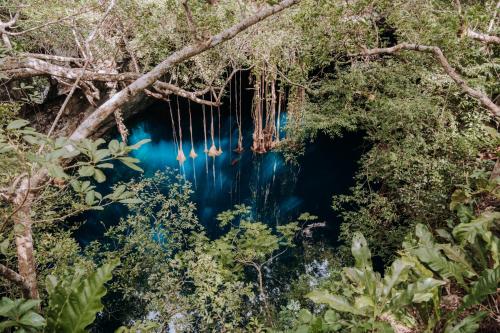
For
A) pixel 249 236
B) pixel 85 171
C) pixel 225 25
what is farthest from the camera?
pixel 225 25

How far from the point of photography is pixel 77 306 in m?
1.47

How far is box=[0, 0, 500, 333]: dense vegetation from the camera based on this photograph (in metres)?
1.61

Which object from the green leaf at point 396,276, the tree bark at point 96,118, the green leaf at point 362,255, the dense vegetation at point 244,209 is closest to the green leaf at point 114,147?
the dense vegetation at point 244,209

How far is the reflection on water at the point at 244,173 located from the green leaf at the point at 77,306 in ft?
16.0

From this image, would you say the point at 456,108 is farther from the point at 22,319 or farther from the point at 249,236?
the point at 22,319

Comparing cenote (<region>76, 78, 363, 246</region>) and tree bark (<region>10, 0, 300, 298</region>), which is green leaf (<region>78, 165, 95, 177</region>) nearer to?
tree bark (<region>10, 0, 300, 298</region>)

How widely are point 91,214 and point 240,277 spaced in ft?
12.9

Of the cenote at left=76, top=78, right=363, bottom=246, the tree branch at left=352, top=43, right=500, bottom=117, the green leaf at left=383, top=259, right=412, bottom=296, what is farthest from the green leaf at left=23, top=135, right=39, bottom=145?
the cenote at left=76, top=78, right=363, bottom=246

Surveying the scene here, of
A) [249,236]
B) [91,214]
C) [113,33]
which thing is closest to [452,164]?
[249,236]

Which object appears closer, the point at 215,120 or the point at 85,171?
the point at 85,171

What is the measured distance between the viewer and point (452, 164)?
3.70 metres

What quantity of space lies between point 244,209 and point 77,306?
3.48m

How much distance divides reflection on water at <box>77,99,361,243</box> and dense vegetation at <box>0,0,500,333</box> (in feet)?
4.17

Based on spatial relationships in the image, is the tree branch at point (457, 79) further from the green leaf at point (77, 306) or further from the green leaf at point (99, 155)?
the green leaf at point (77, 306)
